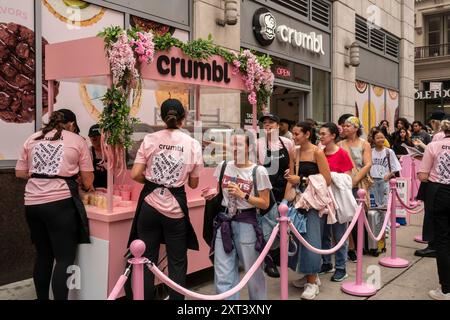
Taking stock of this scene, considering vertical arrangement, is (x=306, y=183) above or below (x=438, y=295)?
above

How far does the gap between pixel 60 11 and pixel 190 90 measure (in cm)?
190

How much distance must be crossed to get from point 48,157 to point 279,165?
252 cm

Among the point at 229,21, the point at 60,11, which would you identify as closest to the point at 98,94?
the point at 60,11

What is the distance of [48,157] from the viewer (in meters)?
3.67

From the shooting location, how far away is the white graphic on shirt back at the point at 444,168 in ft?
14.2

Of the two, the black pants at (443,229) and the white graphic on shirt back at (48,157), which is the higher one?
the white graphic on shirt back at (48,157)

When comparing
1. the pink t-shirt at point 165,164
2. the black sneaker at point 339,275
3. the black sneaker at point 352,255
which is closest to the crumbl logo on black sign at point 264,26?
the black sneaker at point 352,255

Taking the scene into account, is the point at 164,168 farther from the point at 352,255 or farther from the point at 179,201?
the point at 352,255

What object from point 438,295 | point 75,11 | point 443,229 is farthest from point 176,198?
point 75,11

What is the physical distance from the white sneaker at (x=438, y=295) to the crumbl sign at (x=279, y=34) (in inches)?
239

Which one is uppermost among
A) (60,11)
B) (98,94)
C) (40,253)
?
(60,11)

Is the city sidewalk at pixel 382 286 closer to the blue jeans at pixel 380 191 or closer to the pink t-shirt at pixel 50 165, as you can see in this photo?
the blue jeans at pixel 380 191
